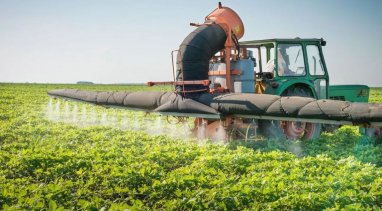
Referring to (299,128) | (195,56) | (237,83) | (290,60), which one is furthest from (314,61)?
(195,56)

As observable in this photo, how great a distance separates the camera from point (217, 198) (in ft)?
17.7

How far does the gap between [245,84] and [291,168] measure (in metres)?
3.62

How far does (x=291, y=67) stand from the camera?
1111 centimetres

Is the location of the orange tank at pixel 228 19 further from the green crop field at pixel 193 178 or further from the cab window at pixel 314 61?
the green crop field at pixel 193 178

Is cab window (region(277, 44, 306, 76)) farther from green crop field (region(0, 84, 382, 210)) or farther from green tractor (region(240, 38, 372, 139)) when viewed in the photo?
green crop field (region(0, 84, 382, 210))

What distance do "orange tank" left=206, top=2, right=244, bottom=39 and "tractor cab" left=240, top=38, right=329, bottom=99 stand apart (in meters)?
0.48

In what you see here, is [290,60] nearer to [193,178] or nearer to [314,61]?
[314,61]

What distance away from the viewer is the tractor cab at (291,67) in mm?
10820

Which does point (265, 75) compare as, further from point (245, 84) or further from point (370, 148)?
point (370, 148)

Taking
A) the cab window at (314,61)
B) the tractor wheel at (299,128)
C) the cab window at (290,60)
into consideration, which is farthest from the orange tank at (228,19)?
the tractor wheel at (299,128)

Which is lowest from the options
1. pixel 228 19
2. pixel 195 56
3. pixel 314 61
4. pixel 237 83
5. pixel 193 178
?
pixel 193 178

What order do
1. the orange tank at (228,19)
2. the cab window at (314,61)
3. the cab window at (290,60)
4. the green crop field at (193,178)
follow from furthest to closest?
→ the cab window at (314,61), the orange tank at (228,19), the cab window at (290,60), the green crop field at (193,178)

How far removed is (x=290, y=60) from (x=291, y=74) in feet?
1.26

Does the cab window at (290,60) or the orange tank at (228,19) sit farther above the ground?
the orange tank at (228,19)
